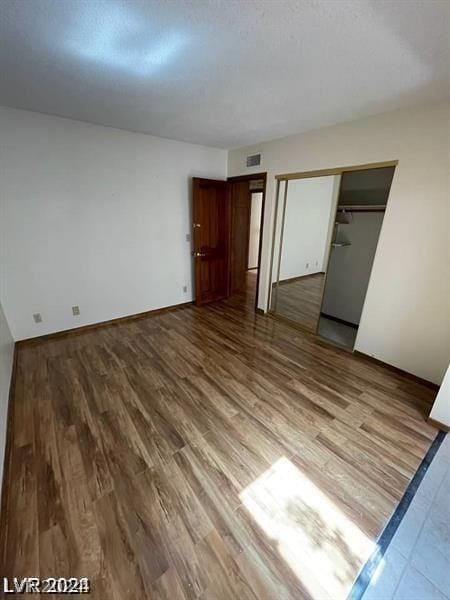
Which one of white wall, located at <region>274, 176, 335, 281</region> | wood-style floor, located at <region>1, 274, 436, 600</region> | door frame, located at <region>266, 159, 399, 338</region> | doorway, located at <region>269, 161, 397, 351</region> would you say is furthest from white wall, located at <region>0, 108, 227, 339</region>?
white wall, located at <region>274, 176, 335, 281</region>

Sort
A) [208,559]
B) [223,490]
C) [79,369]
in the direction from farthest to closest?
1. [79,369]
2. [223,490]
3. [208,559]

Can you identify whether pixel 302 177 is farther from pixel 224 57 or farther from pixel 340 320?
pixel 340 320

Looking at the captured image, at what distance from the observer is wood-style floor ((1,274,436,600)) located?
3.59ft

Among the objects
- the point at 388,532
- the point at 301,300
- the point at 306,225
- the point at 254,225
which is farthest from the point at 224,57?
the point at 254,225

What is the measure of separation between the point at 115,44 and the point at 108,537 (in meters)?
2.68

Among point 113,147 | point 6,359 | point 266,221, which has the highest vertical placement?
point 113,147

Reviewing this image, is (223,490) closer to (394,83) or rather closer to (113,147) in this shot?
(394,83)

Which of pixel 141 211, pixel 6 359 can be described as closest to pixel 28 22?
pixel 141 211

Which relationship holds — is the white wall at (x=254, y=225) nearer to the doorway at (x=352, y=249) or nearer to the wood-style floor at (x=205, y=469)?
the doorway at (x=352, y=249)

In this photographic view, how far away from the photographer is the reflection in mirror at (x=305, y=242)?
4.48 m

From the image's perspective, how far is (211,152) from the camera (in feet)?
12.4

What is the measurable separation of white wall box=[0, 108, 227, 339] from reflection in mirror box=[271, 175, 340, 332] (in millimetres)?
1783
